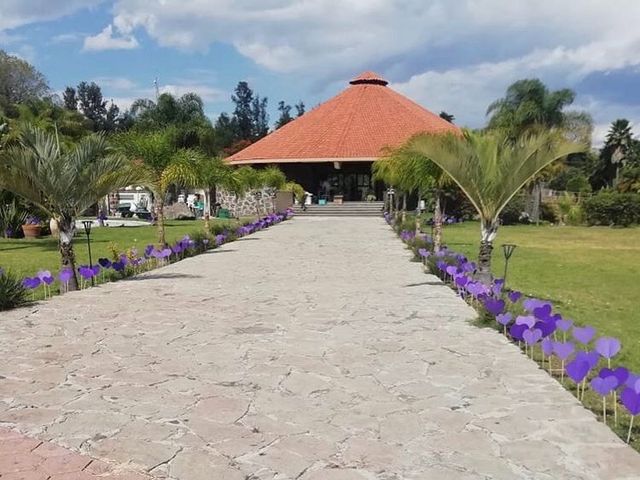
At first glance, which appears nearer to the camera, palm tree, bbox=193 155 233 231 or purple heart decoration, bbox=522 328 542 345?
purple heart decoration, bbox=522 328 542 345

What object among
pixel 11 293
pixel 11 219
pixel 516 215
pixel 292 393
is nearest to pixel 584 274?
pixel 292 393

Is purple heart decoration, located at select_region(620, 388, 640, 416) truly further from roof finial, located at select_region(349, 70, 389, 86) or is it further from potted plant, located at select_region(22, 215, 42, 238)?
roof finial, located at select_region(349, 70, 389, 86)

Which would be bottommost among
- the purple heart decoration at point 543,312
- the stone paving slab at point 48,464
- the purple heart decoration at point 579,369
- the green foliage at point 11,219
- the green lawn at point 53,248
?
the green lawn at point 53,248

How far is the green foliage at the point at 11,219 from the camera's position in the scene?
19125mm

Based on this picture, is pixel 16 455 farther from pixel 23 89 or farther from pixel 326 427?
pixel 23 89

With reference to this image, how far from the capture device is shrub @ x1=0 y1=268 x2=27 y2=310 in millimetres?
7844

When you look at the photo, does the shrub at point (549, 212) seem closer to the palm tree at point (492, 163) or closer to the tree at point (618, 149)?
the tree at point (618, 149)

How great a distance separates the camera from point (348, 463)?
3.45 meters

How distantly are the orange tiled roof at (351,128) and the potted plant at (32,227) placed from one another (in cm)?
1976

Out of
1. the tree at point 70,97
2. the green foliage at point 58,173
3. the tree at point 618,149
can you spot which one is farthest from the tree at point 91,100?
the green foliage at point 58,173

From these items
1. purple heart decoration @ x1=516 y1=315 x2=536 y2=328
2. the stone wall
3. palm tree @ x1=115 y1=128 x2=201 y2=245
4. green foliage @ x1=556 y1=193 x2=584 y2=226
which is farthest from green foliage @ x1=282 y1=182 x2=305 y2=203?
purple heart decoration @ x1=516 y1=315 x2=536 y2=328

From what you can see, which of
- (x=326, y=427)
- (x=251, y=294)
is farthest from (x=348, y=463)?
(x=251, y=294)

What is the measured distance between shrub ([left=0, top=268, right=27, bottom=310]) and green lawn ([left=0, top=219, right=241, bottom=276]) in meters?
3.96

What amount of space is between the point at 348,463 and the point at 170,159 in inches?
489
